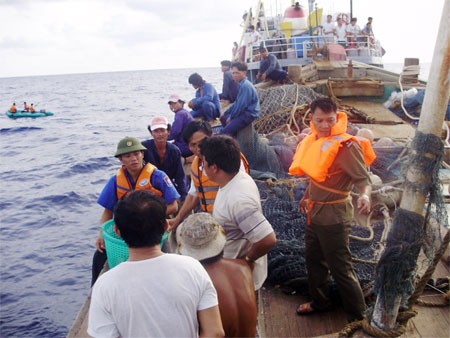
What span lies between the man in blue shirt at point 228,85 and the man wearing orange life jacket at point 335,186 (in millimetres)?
7718

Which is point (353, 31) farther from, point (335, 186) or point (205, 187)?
point (335, 186)

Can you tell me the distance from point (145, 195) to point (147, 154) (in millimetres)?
2838

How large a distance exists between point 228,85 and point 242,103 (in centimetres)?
601

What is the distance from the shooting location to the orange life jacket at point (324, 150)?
2918 millimetres

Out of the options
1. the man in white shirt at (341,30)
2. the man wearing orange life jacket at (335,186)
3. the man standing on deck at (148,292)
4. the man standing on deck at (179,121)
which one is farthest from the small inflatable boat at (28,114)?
the man standing on deck at (148,292)

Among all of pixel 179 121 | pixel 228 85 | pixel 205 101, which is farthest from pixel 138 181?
pixel 228 85

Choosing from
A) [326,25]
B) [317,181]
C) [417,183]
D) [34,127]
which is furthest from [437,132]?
[34,127]

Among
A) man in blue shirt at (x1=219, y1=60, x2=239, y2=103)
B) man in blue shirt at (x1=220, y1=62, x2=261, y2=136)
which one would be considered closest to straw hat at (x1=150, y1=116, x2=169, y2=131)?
man in blue shirt at (x1=220, y1=62, x2=261, y2=136)

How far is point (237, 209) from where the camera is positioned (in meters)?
2.65

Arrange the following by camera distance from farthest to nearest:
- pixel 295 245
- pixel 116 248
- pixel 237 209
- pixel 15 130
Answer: pixel 15 130
pixel 295 245
pixel 116 248
pixel 237 209

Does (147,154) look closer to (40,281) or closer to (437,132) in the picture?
(437,132)

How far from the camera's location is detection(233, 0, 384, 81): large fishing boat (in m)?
17.2

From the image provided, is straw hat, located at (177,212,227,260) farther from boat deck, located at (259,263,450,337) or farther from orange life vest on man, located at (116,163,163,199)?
orange life vest on man, located at (116,163,163,199)

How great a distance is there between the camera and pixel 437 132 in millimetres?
2070
